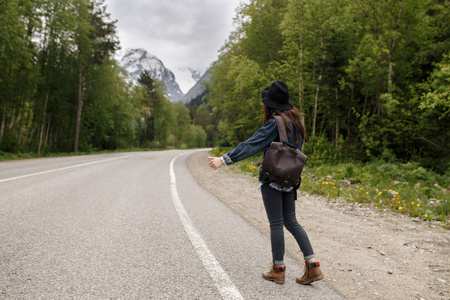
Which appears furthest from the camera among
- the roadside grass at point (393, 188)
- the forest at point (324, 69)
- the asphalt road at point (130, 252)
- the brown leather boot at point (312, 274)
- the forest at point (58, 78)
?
the forest at point (58, 78)

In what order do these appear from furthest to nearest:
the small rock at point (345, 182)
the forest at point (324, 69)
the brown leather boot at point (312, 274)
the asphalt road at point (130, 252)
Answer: the forest at point (324, 69)
the small rock at point (345, 182)
the brown leather boot at point (312, 274)
the asphalt road at point (130, 252)

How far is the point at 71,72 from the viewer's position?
2416 cm

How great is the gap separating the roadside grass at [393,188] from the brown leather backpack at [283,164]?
4.08 metres

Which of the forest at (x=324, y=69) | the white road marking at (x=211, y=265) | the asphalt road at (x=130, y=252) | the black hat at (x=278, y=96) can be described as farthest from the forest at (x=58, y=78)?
the black hat at (x=278, y=96)

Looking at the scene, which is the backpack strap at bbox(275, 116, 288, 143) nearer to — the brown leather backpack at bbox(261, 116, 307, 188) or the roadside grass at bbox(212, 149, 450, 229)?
the brown leather backpack at bbox(261, 116, 307, 188)

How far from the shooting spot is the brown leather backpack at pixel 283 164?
8.05 ft

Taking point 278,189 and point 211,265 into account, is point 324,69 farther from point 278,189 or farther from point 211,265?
point 211,265

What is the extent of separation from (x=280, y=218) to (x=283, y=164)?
57cm

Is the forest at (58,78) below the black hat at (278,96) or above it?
above

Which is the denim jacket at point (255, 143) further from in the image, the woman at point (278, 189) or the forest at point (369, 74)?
the forest at point (369, 74)

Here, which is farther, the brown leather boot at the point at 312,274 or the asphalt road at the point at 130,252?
the brown leather boot at the point at 312,274

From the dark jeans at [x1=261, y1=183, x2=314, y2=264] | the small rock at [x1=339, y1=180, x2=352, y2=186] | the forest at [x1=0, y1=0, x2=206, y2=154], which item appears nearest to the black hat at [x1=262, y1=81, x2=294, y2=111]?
the dark jeans at [x1=261, y1=183, x2=314, y2=264]

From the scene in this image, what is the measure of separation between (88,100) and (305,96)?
23873 millimetres

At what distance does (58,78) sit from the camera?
22688mm
